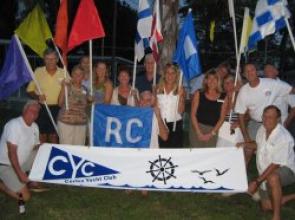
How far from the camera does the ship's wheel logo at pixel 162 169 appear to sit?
7.17 metres

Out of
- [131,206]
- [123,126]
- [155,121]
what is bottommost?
[131,206]

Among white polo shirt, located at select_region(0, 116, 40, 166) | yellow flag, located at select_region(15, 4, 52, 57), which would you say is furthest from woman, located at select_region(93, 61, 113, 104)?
white polo shirt, located at select_region(0, 116, 40, 166)

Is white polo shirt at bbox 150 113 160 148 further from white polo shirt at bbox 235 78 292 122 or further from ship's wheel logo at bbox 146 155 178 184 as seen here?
white polo shirt at bbox 235 78 292 122

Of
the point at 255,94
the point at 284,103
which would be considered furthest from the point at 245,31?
the point at 284,103

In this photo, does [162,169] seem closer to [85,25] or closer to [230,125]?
[230,125]

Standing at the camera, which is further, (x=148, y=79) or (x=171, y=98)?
(x=148, y=79)

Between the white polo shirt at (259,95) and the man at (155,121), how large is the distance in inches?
47.4

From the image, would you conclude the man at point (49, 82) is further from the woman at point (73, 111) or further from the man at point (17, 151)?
the man at point (17, 151)

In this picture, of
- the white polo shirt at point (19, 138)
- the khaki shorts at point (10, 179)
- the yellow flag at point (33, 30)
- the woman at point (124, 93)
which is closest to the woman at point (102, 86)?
the woman at point (124, 93)

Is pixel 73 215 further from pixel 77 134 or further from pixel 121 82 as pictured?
pixel 121 82

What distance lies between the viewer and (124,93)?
813 cm

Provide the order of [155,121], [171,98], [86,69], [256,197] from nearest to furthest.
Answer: [256,197] → [155,121] → [171,98] → [86,69]

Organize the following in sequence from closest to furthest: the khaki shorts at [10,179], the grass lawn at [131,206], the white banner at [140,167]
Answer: the grass lawn at [131,206] → the white banner at [140,167] → the khaki shorts at [10,179]

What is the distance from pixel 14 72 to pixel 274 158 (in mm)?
4059
